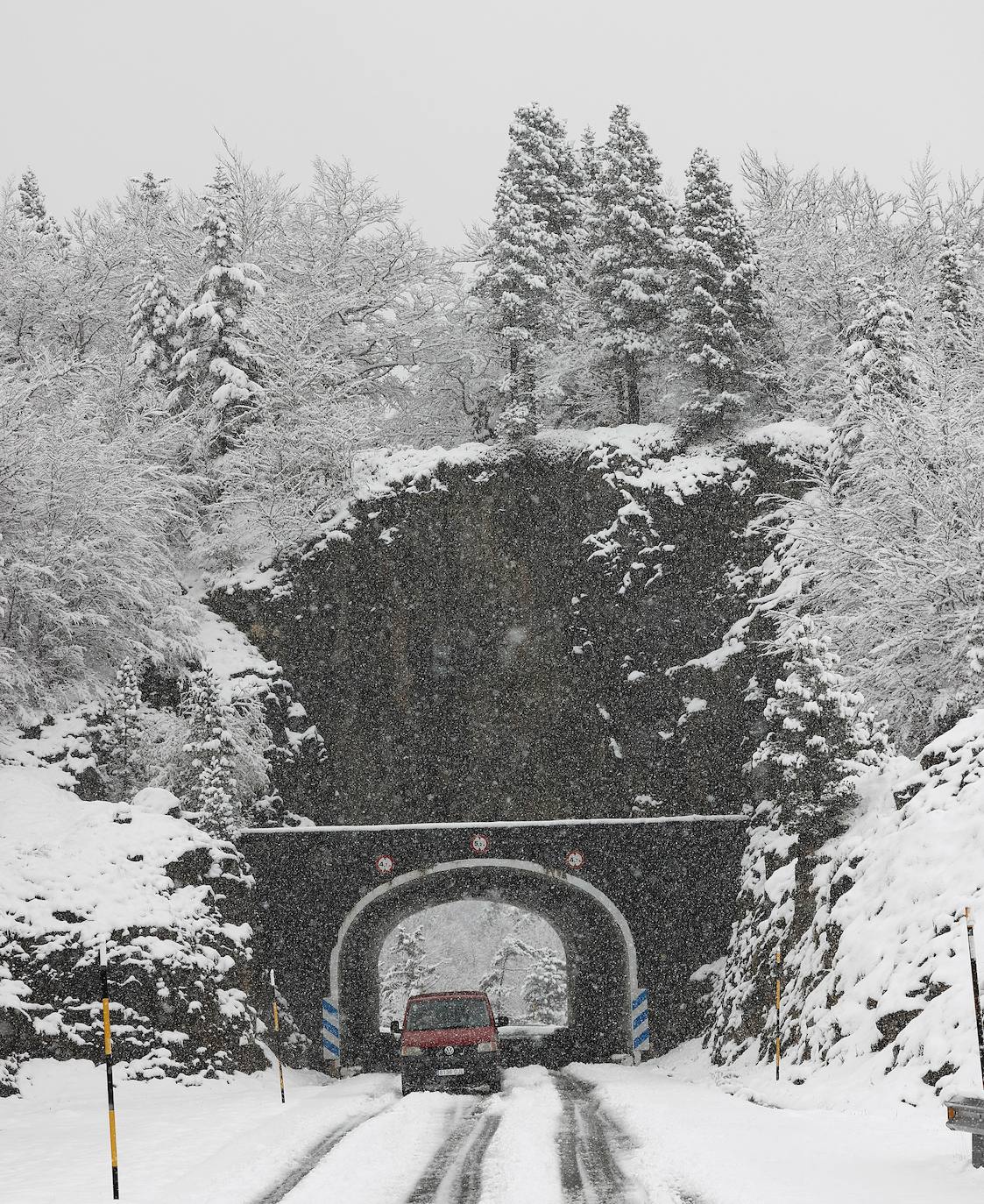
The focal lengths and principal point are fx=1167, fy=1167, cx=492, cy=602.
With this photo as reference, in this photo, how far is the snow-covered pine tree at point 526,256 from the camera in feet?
113

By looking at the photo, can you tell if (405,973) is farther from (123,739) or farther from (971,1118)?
(971,1118)

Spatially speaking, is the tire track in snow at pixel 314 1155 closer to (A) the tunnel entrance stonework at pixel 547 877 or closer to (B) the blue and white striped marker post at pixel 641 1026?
(A) the tunnel entrance stonework at pixel 547 877

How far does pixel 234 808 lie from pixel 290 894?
8.48 ft

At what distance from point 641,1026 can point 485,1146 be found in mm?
15365

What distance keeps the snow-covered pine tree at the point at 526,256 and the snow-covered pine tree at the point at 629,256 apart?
1.66 metres

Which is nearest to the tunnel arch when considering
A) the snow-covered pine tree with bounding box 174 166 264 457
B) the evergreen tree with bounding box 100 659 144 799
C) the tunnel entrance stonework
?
the tunnel entrance stonework

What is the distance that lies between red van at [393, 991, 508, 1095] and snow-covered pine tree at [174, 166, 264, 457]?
1866 centimetres

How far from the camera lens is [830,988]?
51.8 feet

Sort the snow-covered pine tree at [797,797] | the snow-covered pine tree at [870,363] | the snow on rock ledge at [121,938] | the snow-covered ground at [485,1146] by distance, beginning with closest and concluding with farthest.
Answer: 1. the snow-covered ground at [485,1146]
2. the snow on rock ledge at [121,938]
3. the snow-covered pine tree at [797,797]
4. the snow-covered pine tree at [870,363]

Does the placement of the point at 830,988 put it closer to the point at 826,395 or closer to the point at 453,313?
the point at 826,395

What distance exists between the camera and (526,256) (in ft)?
115

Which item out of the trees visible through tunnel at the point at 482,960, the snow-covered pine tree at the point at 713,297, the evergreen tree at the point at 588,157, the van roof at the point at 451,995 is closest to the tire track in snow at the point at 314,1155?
the van roof at the point at 451,995

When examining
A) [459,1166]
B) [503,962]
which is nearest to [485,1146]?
[459,1166]

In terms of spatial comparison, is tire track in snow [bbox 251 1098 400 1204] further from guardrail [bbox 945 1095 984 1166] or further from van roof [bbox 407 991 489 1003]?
guardrail [bbox 945 1095 984 1166]
